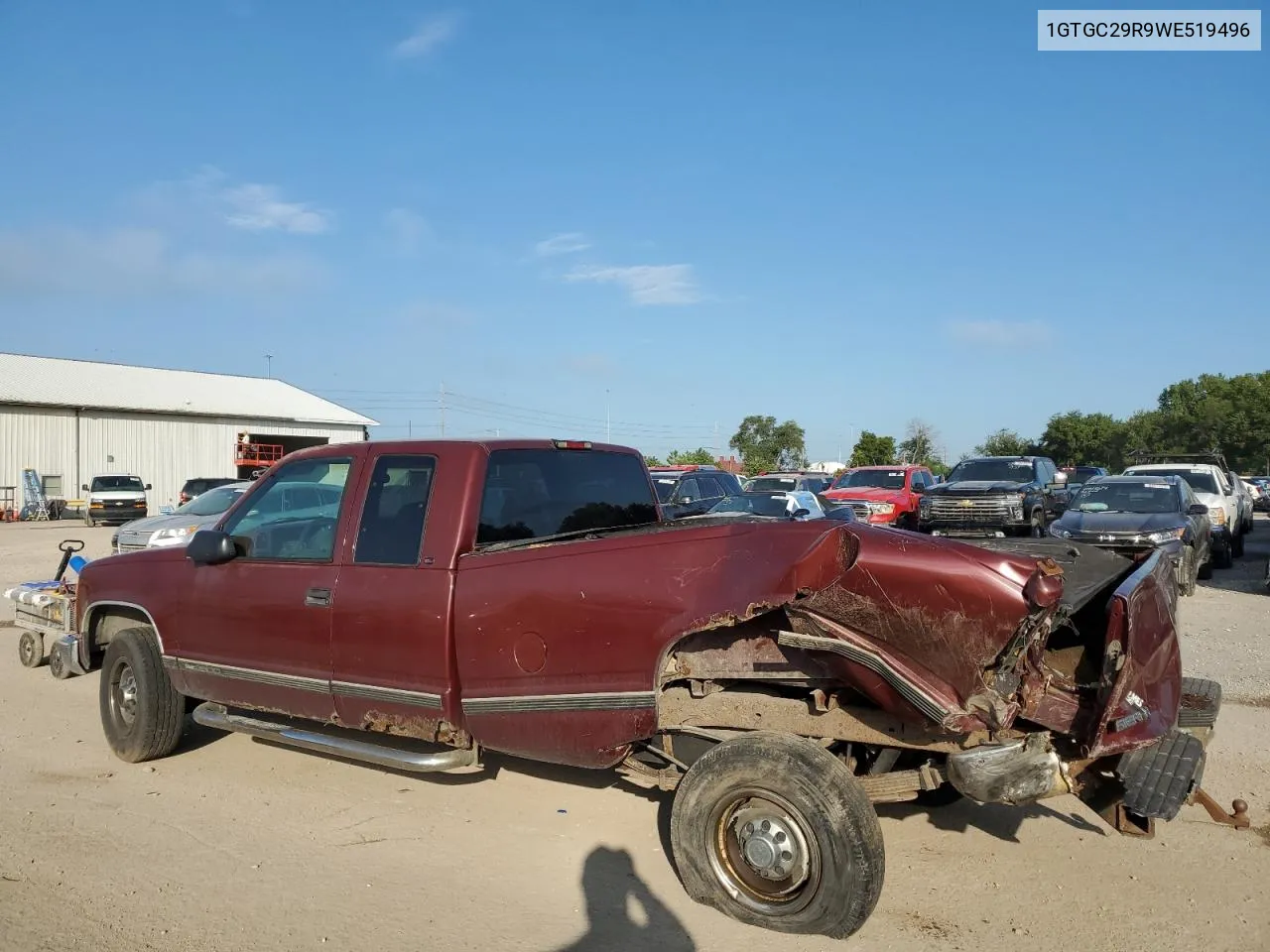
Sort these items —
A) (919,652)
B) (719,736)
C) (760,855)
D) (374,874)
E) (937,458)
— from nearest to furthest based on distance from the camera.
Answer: (919,652), (760,855), (719,736), (374,874), (937,458)

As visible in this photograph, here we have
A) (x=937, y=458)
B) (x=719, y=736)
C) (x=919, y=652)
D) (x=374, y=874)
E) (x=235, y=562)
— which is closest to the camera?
(x=919, y=652)

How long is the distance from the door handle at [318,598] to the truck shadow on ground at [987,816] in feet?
10.3

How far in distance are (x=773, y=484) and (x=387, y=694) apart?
1656 cm

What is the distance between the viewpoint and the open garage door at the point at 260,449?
141 ft

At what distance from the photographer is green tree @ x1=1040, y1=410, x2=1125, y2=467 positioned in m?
65.8

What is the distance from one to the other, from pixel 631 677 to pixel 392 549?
152 centimetres

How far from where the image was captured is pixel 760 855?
150 inches

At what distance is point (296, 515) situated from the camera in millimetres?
5484

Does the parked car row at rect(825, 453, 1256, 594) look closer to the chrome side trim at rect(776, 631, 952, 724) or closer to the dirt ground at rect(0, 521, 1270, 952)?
the dirt ground at rect(0, 521, 1270, 952)

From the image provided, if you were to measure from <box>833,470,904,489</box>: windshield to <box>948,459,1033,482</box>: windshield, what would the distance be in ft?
5.26

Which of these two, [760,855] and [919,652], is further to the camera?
[760,855]

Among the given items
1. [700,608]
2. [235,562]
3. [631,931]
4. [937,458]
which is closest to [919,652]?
[700,608]

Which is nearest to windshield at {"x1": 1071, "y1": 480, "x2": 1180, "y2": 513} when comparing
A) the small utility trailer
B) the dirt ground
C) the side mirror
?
the dirt ground

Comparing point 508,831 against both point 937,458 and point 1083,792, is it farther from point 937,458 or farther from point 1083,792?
point 937,458
